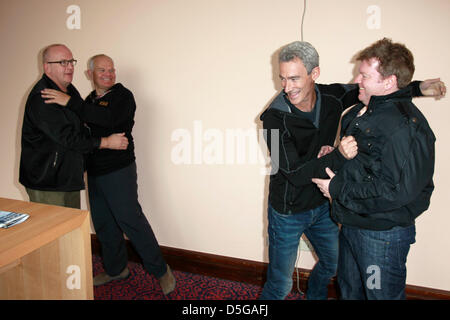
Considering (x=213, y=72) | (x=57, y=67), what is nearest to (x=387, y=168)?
(x=213, y=72)

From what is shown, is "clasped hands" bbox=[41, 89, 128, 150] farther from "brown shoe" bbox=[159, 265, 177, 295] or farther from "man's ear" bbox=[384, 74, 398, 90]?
"man's ear" bbox=[384, 74, 398, 90]

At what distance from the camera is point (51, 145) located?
1.86 m

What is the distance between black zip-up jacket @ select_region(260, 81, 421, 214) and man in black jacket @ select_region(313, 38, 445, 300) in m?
0.09

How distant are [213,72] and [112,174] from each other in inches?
36.8

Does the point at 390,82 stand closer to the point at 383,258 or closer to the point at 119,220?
the point at 383,258

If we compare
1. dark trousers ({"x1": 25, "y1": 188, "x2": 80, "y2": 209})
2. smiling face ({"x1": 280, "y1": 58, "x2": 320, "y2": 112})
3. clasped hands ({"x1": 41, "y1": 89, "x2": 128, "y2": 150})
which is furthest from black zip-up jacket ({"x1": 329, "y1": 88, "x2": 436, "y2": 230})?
dark trousers ({"x1": 25, "y1": 188, "x2": 80, "y2": 209})

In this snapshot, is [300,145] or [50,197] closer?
[300,145]

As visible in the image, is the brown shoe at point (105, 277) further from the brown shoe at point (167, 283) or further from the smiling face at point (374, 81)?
the smiling face at point (374, 81)

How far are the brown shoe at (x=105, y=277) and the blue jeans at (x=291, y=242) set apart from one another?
116 centimetres

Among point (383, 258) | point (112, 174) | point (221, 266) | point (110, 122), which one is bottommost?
point (221, 266)

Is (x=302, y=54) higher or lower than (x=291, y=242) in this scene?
higher

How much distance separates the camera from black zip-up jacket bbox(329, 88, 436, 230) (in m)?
1.15

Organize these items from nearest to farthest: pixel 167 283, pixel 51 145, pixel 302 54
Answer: pixel 302 54 < pixel 51 145 < pixel 167 283

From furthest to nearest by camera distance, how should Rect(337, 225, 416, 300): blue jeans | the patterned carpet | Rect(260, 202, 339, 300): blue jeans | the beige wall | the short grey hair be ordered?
the patterned carpet, the beige wall, Rect(260, 202, 339, 300): blue jeans, the short grey hair, Rect(337, 225, 416, 300): blue jeans
